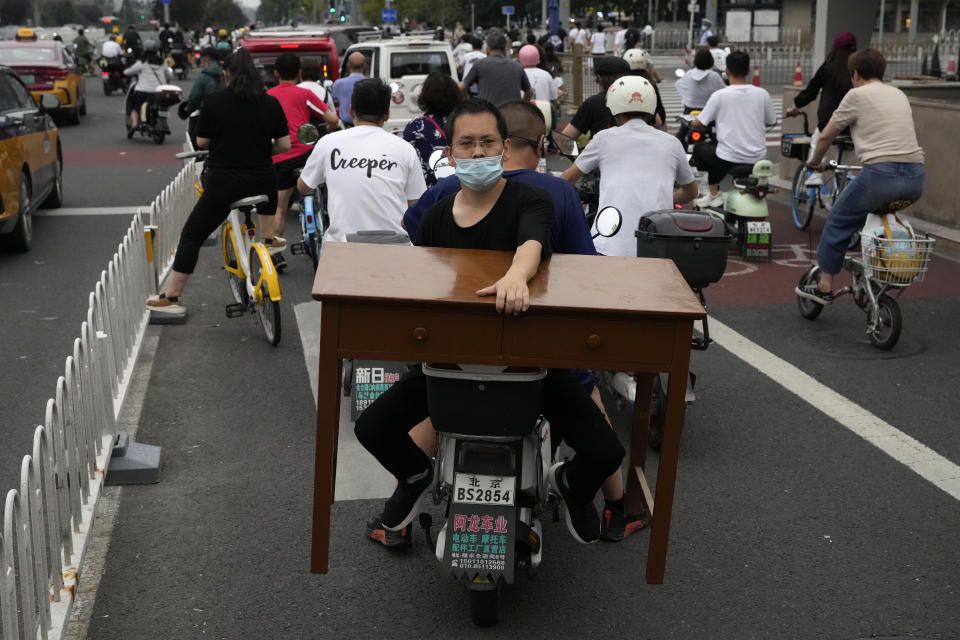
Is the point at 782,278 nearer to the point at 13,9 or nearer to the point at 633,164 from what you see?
the point at 633,164

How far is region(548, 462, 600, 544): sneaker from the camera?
4.34m

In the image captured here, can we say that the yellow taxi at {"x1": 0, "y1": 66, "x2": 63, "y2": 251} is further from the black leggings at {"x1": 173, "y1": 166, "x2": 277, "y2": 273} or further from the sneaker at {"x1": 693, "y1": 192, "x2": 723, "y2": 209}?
the sneaker at {"x1": 693, "y1": 192, "x2": 723, "y2": 209}

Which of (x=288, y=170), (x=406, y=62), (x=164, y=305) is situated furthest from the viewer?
(x=406, y=62)

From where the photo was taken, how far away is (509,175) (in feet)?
16.3

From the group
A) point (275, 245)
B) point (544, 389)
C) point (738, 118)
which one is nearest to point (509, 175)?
point (544, 389)

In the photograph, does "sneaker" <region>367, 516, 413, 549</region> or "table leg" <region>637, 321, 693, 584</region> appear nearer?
"table leg" <region>637, 321, 693, 584</region>

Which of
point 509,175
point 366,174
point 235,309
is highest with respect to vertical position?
point 509,175

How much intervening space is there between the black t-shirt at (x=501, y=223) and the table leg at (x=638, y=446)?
0.82m

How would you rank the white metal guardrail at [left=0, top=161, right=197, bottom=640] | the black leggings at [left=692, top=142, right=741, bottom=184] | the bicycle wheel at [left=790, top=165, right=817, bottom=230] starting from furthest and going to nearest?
the bicycle wheel at [left=790, top=165, right=817, bottom=230]
the black leggings at [left=692, top=142, right=741, bottom=184]
the white metal guardrail at [left=0, top=161, right=197, bottom=640]

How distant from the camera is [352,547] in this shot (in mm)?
5055

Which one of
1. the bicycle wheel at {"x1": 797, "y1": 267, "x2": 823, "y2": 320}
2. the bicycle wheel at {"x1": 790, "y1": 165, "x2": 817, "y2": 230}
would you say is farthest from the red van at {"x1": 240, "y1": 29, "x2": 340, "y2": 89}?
the bicycle wheel at {"x1": 797, "y1": 267, "x2": 823, "y2": 320}

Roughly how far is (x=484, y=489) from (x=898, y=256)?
461cm

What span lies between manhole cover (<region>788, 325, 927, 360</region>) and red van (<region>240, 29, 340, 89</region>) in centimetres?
1298

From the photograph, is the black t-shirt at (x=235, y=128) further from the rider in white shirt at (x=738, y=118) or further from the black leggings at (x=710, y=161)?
the black leggings at (x=710, y=161)
